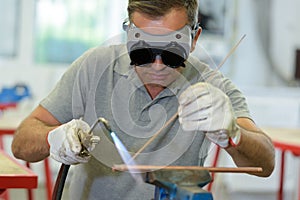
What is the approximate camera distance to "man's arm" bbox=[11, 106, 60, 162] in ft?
4.44

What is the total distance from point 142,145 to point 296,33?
3.11 m

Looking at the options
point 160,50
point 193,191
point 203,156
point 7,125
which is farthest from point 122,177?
point 7,125

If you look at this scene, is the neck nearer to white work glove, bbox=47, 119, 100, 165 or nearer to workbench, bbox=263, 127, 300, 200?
white work glove, bbox=47, 119, 100, 165

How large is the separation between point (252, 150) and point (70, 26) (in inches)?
120

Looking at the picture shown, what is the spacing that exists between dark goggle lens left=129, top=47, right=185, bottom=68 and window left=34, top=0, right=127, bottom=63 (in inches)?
115

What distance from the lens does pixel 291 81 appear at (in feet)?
14.0

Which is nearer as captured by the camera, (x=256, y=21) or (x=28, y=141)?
(x=28, y=141)

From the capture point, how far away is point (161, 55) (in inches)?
47.3

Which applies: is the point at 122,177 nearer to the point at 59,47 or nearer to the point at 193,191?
the point at 193,191

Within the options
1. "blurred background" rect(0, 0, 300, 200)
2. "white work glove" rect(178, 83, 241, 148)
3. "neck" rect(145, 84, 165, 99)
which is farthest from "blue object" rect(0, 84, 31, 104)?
"white work glove" rect(178, 83, 241, 148)

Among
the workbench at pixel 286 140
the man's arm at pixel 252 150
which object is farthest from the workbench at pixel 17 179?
the workbench at pixel 286 140

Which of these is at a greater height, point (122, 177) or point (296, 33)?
point (122, 177)

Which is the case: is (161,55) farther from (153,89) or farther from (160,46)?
(153,89)

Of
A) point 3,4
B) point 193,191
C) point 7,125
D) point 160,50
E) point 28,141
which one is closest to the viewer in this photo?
point 193,191
